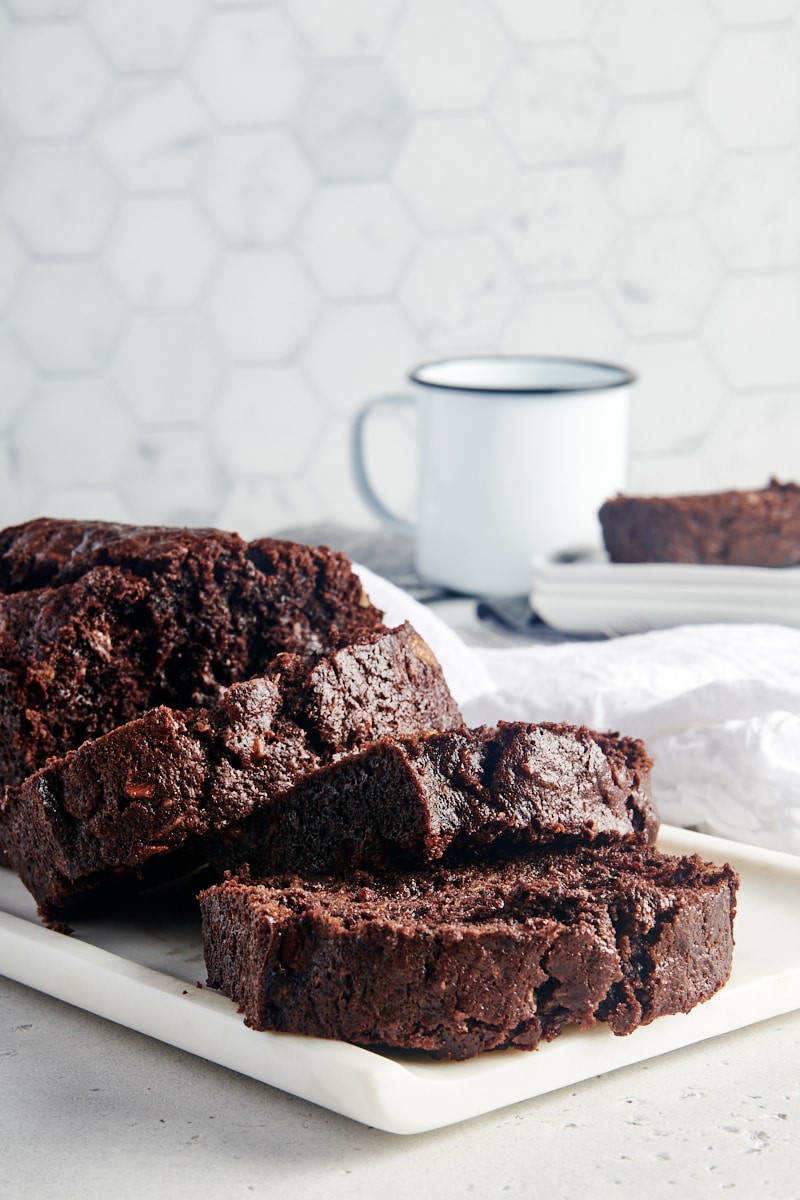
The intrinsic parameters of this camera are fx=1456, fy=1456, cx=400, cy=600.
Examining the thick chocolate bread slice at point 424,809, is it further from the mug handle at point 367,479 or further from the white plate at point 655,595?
the mug handle at point 367,479

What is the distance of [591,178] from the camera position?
414 centimetres

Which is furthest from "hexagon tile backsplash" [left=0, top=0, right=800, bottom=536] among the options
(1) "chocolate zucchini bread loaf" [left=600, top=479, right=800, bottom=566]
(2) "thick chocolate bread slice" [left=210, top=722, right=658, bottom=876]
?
(2) "thick chocolate bread slice" [left=210, top=722, right=658, bottom=876]

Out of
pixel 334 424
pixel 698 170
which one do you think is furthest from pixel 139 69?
pixel 698 170

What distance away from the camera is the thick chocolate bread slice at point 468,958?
107cm

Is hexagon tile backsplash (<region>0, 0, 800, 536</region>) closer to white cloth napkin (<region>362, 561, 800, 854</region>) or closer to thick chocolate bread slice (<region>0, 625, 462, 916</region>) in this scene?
white cloth napkin (<region>362, 561, 800, 854</region>)

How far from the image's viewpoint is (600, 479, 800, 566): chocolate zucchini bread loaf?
280 cm

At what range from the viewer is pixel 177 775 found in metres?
1.28

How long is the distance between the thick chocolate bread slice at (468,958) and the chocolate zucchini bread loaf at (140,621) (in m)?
0.38

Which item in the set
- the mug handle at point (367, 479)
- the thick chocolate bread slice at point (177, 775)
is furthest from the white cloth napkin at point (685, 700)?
the mug handle at point (367, 479)

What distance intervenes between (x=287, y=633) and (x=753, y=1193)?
828 mm

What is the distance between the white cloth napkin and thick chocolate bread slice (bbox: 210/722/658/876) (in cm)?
36

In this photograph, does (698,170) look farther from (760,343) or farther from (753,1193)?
(753,1193)

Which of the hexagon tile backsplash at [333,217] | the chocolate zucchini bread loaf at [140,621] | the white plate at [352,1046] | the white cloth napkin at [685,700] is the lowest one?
the white plate at [352,1046]

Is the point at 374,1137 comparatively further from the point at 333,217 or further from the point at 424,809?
the point at 333,217
